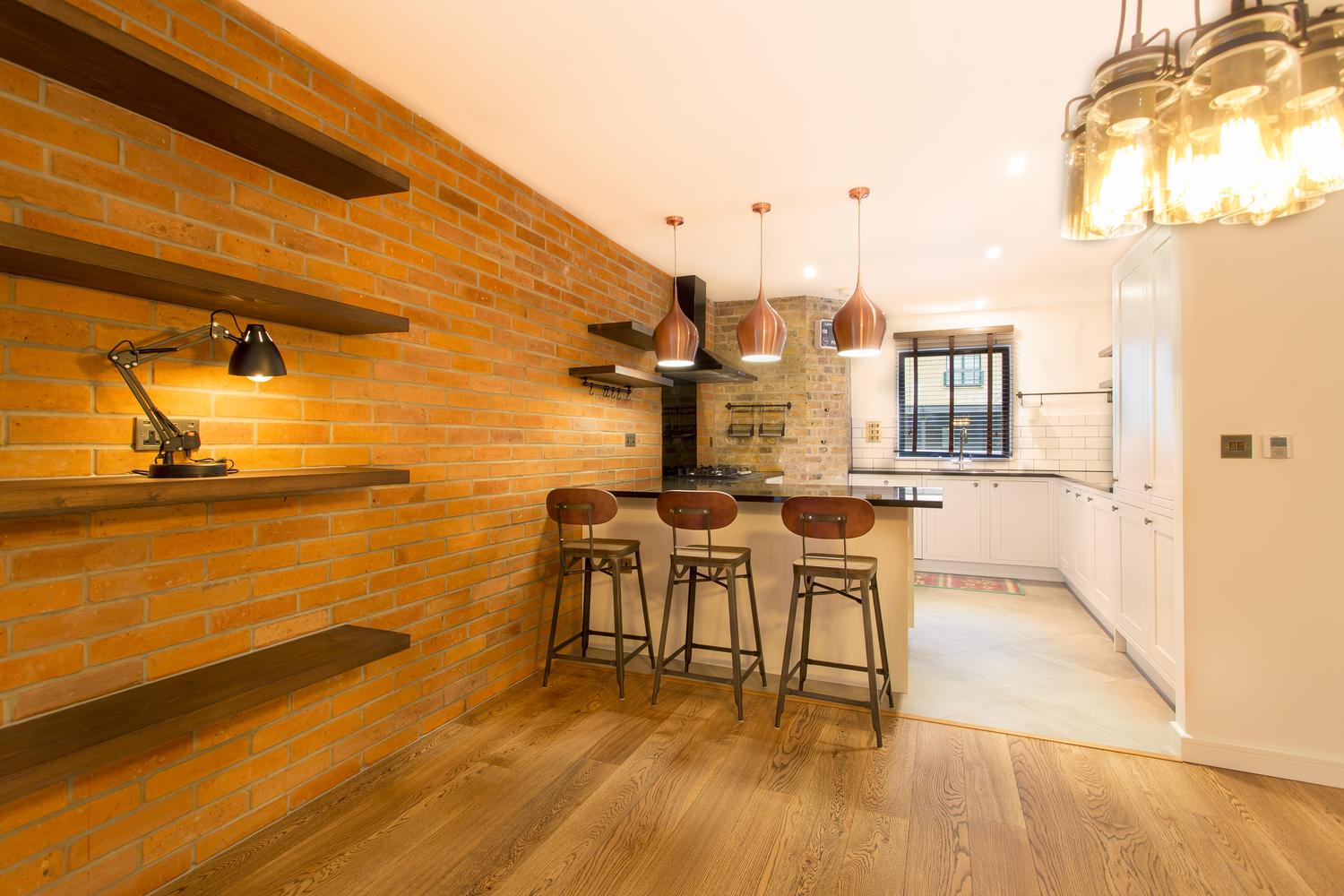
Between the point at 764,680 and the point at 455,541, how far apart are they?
170cm

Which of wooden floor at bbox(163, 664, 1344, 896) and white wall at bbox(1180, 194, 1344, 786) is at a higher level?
white wall at bbox(1180, 194, 1344, 786)

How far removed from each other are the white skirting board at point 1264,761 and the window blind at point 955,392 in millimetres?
4015

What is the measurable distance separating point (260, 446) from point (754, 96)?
224 cm

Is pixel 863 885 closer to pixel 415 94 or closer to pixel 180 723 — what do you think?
pixel 180 723

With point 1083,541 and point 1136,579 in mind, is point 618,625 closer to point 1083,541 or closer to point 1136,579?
point 1136,579

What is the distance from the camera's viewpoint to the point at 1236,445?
231 centimetres

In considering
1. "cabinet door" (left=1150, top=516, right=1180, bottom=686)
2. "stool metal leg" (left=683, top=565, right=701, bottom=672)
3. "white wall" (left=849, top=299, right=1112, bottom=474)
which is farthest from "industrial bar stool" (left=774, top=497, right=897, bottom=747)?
"white wall" (left=849, top=299, right=1112, bottom=474)

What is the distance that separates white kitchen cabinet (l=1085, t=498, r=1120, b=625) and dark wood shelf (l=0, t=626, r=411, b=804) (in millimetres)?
3980

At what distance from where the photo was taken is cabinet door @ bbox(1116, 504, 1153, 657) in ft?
10.1

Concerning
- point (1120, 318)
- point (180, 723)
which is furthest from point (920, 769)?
point (1120, 318)

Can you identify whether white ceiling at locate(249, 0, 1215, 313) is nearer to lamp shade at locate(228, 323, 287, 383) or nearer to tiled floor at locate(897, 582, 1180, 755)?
lamp shade at locate(228, 323, 287, 383)

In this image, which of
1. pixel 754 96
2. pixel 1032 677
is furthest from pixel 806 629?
pixel 754 96

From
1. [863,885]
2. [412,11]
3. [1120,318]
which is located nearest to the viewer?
[863,885]

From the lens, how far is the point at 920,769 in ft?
7.59
